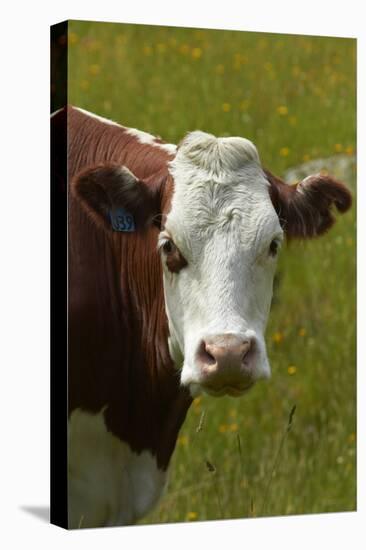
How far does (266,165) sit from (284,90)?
535mm

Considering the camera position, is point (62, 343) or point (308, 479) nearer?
point (62, 343)

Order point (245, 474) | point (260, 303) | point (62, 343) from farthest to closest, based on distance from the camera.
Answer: point (245, 474) → point (62, 343) → point (260, 303)

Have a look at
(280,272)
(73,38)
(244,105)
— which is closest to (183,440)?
(280,272)

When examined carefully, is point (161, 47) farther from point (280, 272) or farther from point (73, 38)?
point (280, 272)

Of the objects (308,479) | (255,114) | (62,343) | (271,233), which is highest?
(255,114)

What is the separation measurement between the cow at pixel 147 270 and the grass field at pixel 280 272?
0.41 metres

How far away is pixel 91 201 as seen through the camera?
Result: 23.6 ft

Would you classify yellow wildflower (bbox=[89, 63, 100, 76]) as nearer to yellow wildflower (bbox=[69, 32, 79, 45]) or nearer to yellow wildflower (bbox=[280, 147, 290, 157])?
yellow wildflower (bbox=[69, 32, 79, 45])

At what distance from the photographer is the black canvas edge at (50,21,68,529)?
24.2 feet

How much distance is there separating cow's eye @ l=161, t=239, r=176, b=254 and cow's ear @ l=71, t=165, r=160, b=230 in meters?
0.28

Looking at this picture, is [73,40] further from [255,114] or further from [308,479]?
[308,479]

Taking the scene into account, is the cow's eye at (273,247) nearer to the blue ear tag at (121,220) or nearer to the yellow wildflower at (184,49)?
the blue ear tag at (121,220)

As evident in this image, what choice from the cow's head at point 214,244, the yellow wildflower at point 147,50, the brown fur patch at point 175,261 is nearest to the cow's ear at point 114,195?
the cow's head at point 214,244

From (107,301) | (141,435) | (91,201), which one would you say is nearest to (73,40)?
(91,201)
